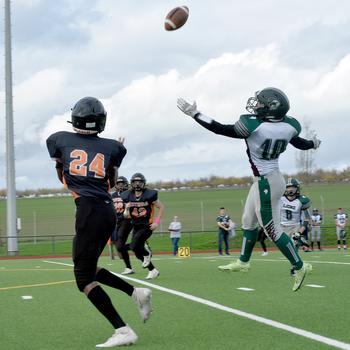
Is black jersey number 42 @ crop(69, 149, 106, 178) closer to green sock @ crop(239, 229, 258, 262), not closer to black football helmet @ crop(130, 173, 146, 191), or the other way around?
green sock @ crop(239, 229, 258, 262)

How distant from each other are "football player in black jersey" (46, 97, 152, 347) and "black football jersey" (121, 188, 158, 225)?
23.0 ft

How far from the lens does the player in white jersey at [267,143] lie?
8.70m

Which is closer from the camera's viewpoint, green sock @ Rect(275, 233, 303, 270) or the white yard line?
the white yard line

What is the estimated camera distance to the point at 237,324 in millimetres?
6605

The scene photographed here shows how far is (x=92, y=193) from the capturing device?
613 cm

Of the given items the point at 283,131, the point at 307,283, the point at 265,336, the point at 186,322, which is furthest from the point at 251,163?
the point at 265,336

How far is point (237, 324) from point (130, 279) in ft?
18.5

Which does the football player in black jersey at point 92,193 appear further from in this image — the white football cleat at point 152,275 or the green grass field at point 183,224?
the green grass field at point 183,224

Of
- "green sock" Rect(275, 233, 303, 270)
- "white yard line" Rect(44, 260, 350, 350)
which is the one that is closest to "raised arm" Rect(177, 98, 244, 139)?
"green sock" Rect(275, 233, 303, 270)

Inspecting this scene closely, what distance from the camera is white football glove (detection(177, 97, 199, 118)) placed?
344 inches

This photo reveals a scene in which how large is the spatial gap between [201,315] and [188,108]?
8.80 ft

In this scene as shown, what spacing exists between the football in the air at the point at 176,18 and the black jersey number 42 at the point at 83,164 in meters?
5.56

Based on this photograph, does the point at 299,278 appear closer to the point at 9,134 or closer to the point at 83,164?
the point at 83,164

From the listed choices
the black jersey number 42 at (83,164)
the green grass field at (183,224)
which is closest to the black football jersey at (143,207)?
the black jersey number 42 at (83,164)
